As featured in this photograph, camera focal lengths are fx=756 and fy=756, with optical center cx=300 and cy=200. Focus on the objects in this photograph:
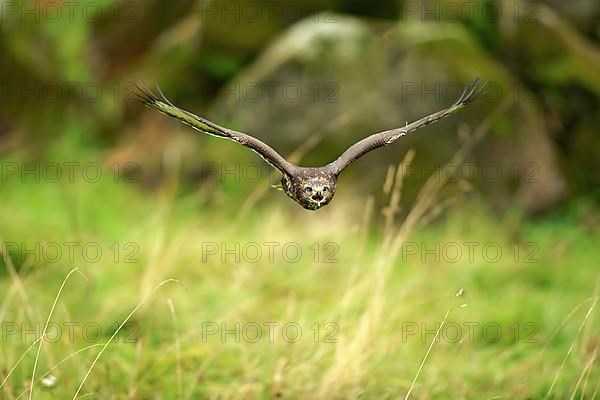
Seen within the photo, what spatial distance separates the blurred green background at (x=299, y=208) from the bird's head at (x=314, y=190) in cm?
151

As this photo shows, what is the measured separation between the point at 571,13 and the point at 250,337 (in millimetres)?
5799

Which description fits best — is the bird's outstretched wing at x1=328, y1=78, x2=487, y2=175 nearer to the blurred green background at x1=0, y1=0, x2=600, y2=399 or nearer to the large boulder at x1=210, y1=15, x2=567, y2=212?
the blurred green background at x1=0, y1=0, x2=600, y2=399

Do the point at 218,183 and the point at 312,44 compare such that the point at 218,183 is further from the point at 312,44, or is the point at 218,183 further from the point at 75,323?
the point at 75,323

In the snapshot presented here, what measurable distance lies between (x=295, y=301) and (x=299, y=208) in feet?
6.14

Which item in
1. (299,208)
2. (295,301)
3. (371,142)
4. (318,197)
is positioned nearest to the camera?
(318,197)

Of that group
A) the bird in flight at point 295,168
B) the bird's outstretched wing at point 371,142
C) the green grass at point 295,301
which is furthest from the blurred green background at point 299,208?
the bird in flight at point 295,168

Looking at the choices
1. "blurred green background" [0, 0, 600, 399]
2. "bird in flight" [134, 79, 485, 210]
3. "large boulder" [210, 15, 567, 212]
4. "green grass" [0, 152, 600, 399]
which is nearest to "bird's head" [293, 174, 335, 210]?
"bird in flight" [134, 79, 485, 210]

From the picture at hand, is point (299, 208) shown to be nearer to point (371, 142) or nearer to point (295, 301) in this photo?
point (295, 301)

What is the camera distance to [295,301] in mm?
4176

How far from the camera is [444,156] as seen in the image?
6.24m

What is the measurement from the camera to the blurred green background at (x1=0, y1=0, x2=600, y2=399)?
3.23m

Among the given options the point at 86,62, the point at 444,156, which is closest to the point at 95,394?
the point at 444,156

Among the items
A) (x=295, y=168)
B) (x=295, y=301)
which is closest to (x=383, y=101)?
(x=295, y=301)

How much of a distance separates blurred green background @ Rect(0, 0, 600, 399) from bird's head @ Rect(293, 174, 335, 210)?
1510 millimetres
